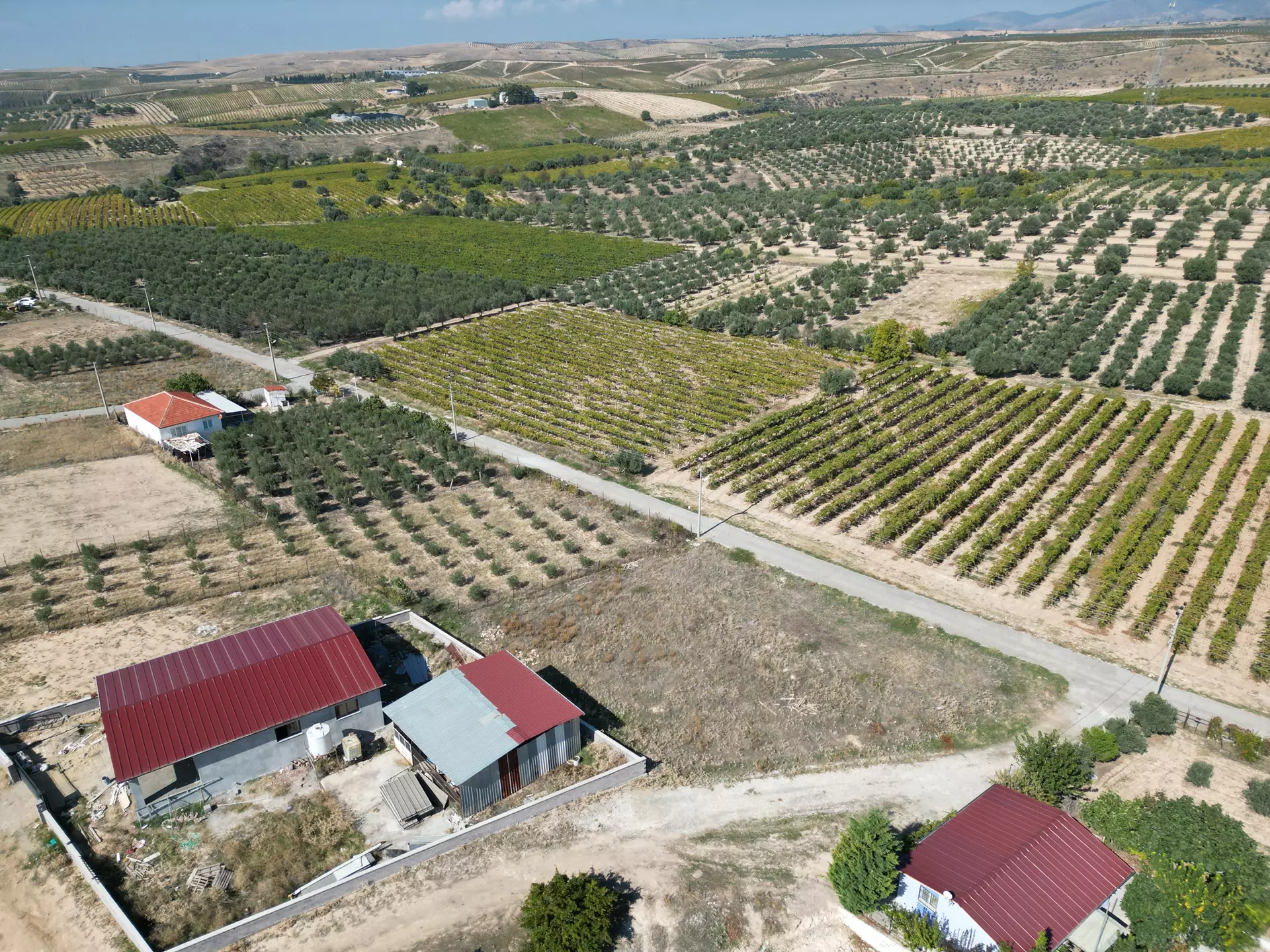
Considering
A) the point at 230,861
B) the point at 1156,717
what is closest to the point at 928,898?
the point at 1156,717

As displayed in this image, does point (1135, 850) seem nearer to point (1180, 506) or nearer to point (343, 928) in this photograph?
point (343, 928)

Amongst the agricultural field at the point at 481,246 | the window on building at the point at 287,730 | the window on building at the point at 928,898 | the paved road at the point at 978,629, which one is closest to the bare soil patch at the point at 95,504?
the window on building at the point at 287,730

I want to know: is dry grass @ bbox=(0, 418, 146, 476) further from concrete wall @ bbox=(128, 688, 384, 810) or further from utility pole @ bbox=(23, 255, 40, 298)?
utility pole @ bbox=(23, 255, 40, 298)

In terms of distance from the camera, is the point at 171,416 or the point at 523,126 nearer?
the point at 171,416

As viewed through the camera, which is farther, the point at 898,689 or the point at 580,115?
the point at 580,115

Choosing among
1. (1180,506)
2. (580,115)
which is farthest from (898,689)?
(580,115)

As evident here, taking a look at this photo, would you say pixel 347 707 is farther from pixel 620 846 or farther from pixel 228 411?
pixel 228 411

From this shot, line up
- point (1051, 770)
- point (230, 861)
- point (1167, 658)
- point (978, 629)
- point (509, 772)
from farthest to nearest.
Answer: point (978, 629) < point (1167, 658) < point (509, 772) < point (1051, 770) < point (230, 861)

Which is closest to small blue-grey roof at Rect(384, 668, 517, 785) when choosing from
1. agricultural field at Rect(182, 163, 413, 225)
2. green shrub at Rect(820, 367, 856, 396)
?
green shrub at Rect(820, 367, 856, 396)
